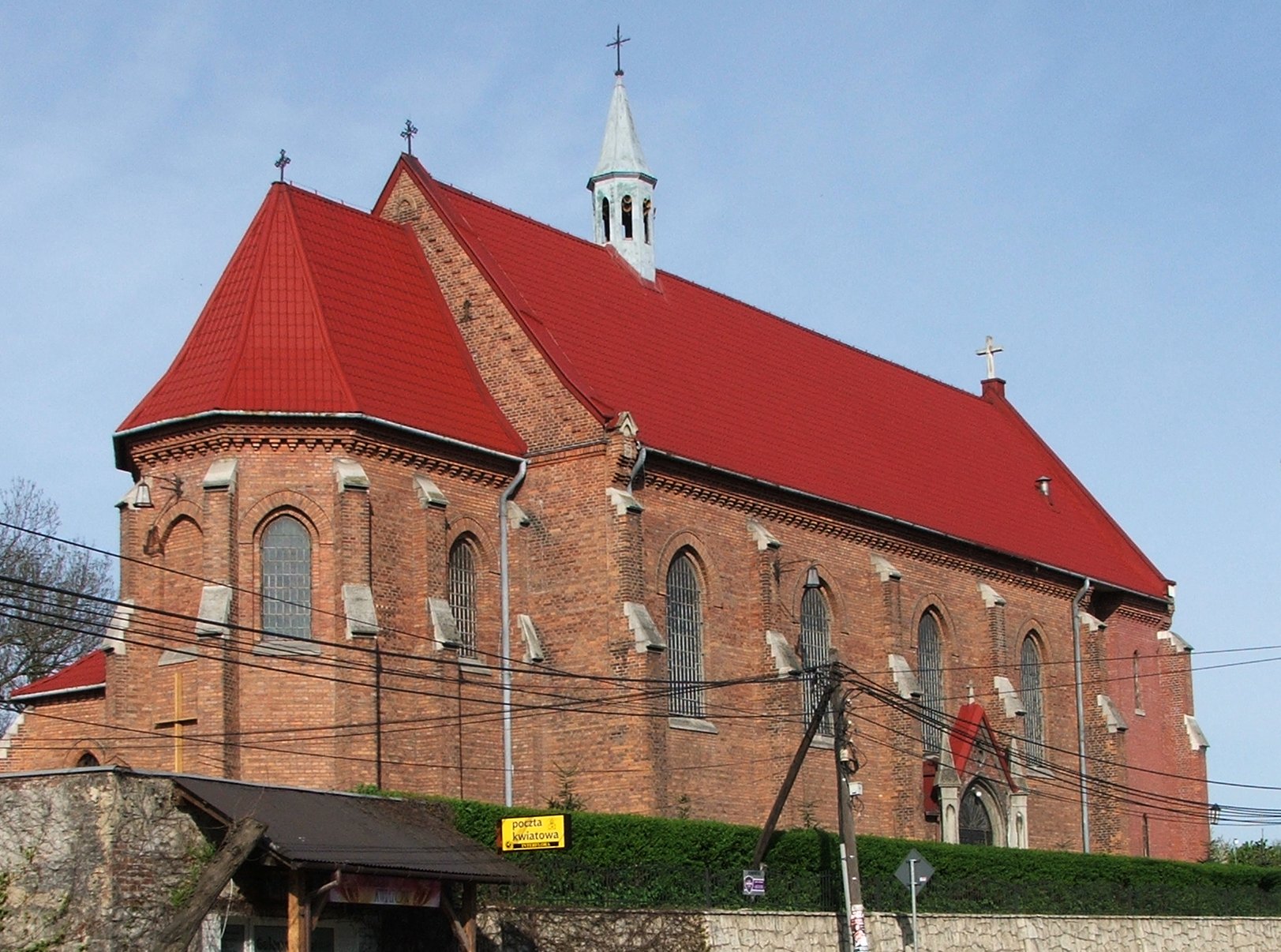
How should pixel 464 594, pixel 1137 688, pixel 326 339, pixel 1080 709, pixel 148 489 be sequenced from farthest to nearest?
pixel 1137 688 → pixel 1080 709 → pixel 464 594 → pixel 326 339 → pixel 148 489

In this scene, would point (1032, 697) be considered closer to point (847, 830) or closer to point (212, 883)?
point (847, 830)

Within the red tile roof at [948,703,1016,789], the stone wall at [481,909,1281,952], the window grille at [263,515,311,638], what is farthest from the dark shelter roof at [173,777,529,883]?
the red tile roof at [948,703,1016,789]

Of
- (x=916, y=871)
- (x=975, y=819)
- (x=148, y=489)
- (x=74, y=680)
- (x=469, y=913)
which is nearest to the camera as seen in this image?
(x=469, y=913)

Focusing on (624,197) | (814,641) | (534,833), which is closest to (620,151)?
(624,197)

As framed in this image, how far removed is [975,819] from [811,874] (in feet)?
41.4

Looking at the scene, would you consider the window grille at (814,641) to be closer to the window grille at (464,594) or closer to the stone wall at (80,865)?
the window grille at (464,594)

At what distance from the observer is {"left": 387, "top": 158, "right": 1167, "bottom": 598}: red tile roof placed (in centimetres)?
4003

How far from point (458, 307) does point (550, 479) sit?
175 inches

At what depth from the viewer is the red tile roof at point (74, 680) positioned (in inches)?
1575

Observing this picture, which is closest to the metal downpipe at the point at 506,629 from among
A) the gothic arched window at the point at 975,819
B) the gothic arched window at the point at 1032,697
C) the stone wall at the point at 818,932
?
the stone wall at the point at 818,932

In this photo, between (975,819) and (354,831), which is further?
Answer: (975,819)

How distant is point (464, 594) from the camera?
3641cm

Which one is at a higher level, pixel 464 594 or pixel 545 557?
pixel 545 557

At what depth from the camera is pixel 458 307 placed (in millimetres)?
39719
